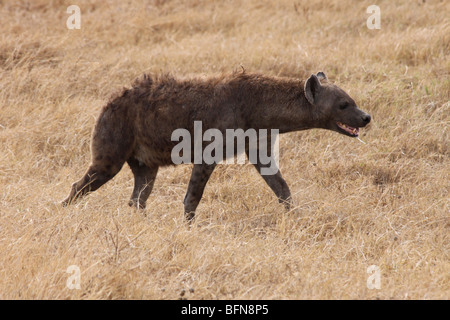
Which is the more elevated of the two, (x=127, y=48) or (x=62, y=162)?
(x=127, y=48)

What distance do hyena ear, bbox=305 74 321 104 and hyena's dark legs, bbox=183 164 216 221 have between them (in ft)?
2.97

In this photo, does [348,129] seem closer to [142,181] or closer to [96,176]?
[142,181]

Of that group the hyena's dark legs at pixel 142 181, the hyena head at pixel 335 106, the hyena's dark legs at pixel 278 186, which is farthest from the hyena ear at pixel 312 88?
the hyena's dark legs at pixel 142 181

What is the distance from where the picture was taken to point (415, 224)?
17.6 ft

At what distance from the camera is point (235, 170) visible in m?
6.54

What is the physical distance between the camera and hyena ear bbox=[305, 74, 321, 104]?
534 centimetres

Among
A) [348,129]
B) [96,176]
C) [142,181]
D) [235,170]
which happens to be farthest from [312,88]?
[96,176]

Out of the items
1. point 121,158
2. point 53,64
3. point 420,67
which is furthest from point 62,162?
point 420,67

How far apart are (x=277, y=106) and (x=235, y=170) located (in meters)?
1.27

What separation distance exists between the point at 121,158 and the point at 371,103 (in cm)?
321

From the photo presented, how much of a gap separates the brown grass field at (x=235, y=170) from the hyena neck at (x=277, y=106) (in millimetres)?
741

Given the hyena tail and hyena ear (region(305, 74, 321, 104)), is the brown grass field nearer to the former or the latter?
the hyena tail

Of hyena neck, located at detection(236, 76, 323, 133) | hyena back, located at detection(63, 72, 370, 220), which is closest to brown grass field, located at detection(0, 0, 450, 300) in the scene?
hyena back, located at detection(63, 72, 370, 220)
